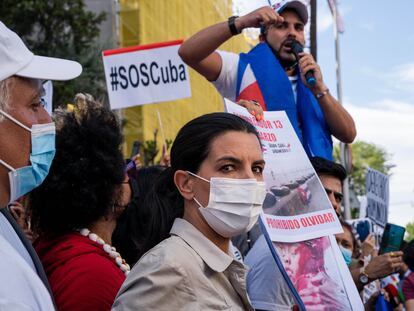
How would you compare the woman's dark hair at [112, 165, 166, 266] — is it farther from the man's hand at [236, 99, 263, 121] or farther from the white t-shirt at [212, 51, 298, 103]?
the white t-shirt at [212, 51, 298, 103]

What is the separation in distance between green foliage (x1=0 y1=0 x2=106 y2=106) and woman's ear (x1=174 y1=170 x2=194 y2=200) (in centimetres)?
1614

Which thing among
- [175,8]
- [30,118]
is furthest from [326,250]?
[175,8]

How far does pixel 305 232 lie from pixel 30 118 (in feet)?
4.88

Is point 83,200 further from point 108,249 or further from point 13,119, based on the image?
point 13,119

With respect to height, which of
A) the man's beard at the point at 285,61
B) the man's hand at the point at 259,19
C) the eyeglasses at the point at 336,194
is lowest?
the eyeglasses at the point at 336,194

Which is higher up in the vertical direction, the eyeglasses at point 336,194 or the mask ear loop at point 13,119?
the mask ear loop at point 13,119

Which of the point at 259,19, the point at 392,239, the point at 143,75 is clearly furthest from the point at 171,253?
the point at 143,75

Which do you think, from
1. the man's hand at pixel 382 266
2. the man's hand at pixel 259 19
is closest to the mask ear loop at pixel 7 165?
the man's hand at pixel 259 19

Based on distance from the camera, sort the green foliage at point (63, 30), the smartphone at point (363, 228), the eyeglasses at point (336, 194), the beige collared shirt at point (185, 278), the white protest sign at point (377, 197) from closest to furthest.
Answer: the beige collared shirt at point (185, 278) < the eyeglasses at point (336, 194) < the smartphone at point (363, 228) < the white protest sign at point (377, 197) < the green foliage at point (63, 30)

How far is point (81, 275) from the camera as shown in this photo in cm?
312

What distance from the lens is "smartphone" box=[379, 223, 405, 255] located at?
5102mm

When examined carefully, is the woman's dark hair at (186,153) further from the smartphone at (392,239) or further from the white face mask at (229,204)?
the smartphone at (392,239)

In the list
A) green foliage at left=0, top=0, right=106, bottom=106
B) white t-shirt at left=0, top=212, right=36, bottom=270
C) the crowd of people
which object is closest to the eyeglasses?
the crowd of people

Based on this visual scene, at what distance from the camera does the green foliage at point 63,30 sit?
1944 cm
